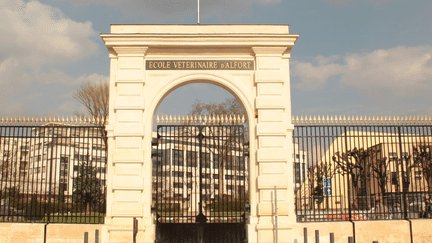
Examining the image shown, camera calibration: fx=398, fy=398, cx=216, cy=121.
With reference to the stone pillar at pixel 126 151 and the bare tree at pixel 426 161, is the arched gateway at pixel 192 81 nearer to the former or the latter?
the stone pillar at pixel 126 151

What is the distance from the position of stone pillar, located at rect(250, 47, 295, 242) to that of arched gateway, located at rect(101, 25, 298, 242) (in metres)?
0.03

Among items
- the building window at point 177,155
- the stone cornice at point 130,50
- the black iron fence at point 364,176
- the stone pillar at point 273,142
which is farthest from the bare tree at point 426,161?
the stone cornice at point 130,50

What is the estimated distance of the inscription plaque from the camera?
12695 millimetres

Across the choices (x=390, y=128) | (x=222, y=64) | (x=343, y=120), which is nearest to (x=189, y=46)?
(x=222, y=64)

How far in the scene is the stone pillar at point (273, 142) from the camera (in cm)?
1188

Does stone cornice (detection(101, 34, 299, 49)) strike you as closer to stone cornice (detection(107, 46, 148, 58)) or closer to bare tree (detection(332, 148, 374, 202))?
stone cornice (detection(107, 46, 148, 58))

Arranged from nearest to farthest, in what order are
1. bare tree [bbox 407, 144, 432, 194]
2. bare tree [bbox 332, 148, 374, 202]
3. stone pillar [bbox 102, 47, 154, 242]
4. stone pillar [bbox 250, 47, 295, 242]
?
stone pillar [bbox 102, 47, 154, 242], stone pillar [bbox 250, 47, 295, 242], bare tree [bbox 332, 148, 374, 202], bare tree [bbox 407, 144, 432, 194]

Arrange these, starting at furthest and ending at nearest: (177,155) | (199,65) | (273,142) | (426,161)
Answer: (177,155)
(426,161)
(199,65)
(273,142)

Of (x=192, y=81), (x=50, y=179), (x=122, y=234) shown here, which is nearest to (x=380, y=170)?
(x=192, y=81)

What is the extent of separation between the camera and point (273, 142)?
1219 centimetres

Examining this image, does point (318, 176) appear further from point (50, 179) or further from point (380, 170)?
point (50, 179)

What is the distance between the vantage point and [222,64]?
12.7 m

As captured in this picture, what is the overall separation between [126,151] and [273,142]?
448 centimetres

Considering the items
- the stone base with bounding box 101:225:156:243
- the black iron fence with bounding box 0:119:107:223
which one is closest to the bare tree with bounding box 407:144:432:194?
the stone base with bounding box 101:225:156:243
